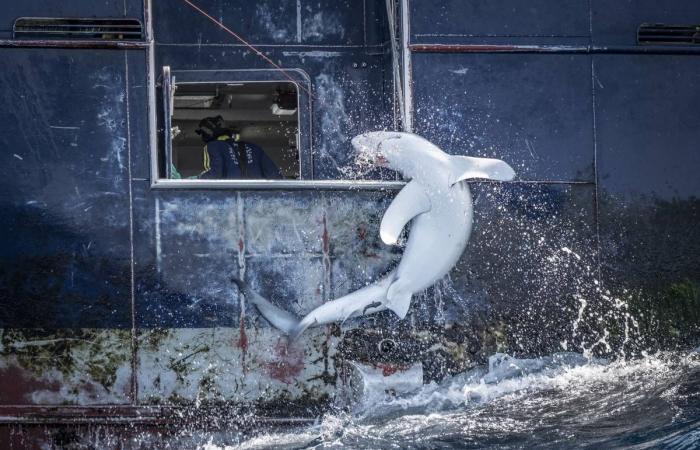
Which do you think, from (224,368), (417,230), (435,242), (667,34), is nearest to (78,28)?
(224,368)

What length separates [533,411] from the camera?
27.6 feet

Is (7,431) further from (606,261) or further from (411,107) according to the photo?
(606,261)

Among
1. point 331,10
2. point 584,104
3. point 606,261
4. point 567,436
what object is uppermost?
point 331,10

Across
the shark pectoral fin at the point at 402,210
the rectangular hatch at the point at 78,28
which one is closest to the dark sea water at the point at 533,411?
the shark pectoral fin at the point at 402,210

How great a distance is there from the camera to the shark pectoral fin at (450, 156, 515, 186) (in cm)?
836

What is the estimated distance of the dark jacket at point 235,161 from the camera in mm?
9852

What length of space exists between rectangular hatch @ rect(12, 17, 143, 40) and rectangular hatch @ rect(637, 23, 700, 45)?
3776 mm

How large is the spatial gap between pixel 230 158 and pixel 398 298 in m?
2.39

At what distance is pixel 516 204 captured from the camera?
871 centimetres

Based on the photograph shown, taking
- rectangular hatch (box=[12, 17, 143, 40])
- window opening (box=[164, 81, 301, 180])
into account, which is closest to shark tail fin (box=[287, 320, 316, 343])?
window opening (box=[164, 81, 301, 180])

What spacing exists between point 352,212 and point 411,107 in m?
0.90

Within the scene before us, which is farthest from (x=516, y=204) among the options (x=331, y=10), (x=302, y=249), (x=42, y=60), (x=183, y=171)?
(x=183, y=171)

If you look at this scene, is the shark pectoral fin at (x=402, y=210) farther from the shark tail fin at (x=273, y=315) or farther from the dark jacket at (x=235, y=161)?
the dark jacket at (x=235, y=161)

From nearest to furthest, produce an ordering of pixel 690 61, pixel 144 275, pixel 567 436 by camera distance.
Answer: pixel 567 436
pixel 144 275
pixel 690 61
